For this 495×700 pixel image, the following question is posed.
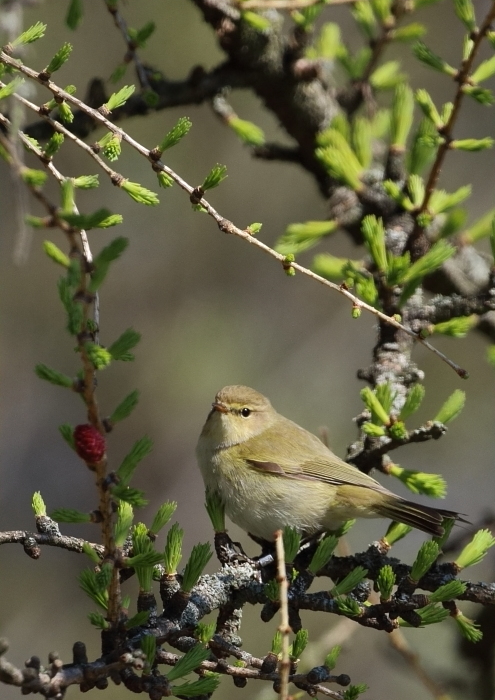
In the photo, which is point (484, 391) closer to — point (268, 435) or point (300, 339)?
point (300, 339)

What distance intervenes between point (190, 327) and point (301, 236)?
402cm

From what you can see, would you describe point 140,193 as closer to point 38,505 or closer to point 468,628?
point 38,505

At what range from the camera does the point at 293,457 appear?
→ 364cm

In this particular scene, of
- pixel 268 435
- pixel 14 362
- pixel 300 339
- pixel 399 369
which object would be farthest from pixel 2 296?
pixel 399 369

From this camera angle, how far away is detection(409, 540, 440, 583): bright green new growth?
6.86ft

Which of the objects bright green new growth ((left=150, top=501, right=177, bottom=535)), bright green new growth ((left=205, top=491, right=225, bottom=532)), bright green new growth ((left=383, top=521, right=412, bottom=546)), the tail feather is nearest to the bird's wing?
the tail feather

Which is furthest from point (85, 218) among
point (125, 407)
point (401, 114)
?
point (401, 114)

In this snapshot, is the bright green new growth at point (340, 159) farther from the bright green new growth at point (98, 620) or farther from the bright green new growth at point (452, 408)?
the bright green new growth at point (98, 620)

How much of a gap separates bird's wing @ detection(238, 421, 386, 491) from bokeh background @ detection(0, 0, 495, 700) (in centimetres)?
273

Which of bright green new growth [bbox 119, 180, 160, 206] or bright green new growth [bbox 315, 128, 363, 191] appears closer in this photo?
bright green new growth [bbox 119, 180, 160, 206]

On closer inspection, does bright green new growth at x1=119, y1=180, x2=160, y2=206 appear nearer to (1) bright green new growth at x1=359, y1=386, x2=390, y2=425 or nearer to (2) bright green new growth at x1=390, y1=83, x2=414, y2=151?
(1) bright green new growth at x1=359, y1=386, x2=390, y2=425

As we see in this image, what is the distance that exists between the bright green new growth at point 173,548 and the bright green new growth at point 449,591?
0.66 m

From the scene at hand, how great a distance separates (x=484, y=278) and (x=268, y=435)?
121 centimetres

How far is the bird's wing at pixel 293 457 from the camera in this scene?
11.0 ft
